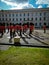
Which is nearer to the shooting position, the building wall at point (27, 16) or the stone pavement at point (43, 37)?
the stone pavement at point (43, 37)

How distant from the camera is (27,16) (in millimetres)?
85688

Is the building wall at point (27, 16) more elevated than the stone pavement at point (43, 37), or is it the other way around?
the building wall at point (27, 16)

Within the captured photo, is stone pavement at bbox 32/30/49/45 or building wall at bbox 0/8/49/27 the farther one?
building wall at bbox 0/8/49/27

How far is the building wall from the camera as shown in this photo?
Result: 8356 cm

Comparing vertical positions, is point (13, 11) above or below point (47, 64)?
above

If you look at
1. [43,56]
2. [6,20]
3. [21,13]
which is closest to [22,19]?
[21,13]

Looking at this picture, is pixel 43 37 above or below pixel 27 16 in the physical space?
below

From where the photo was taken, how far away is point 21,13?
86.4 m

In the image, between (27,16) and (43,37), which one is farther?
(27,16)

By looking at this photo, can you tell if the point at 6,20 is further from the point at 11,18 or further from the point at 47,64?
the point at 47,64

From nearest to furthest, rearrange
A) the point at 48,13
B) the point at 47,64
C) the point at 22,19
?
the point at 47,64 < the point at 48,13 < the point at 22,19

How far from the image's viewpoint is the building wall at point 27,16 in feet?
274

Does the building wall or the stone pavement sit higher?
the building wall

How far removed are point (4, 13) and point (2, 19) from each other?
4208mm
